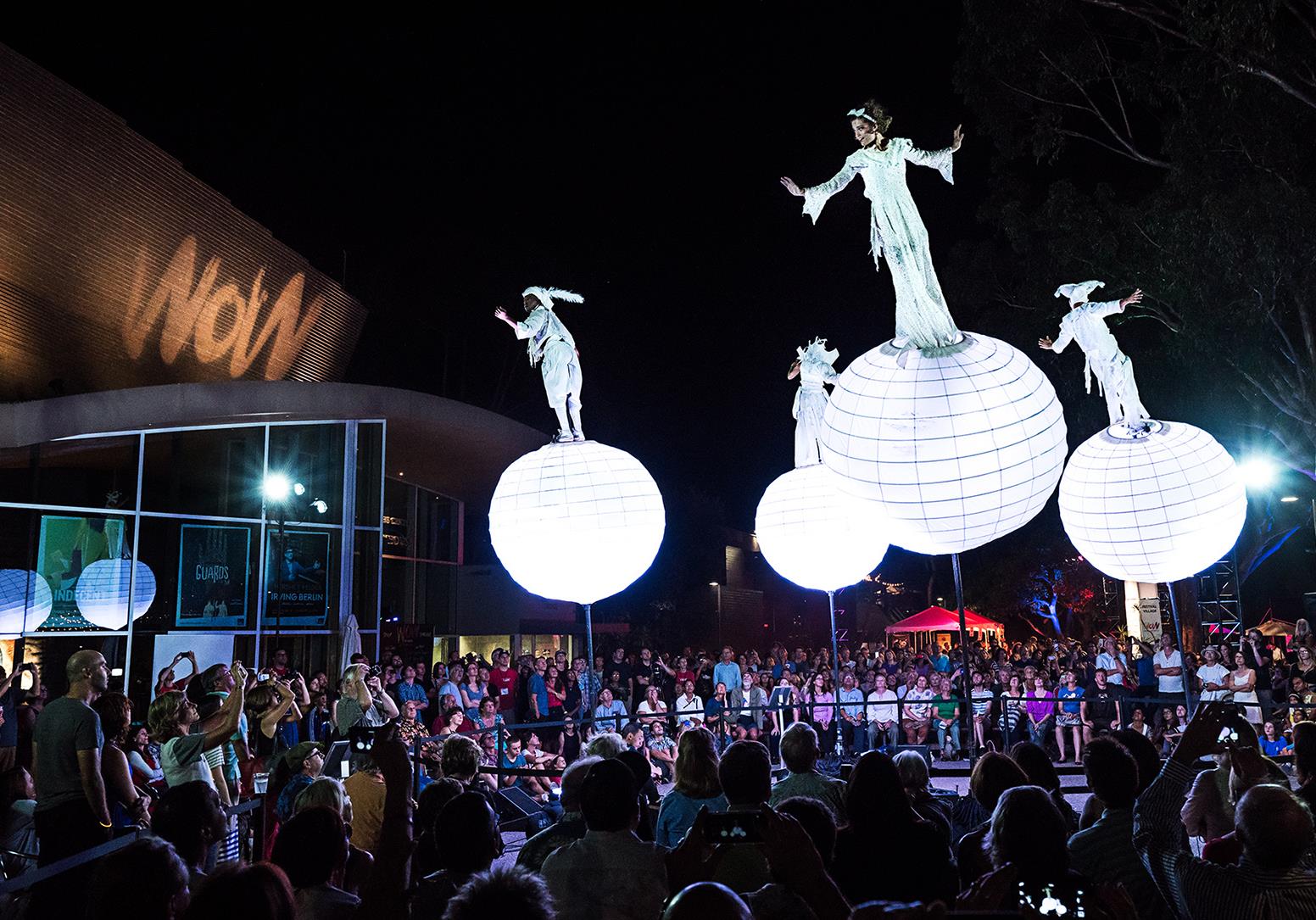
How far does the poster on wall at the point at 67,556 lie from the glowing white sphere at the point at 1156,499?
12.7 metres

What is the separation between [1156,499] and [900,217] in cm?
297

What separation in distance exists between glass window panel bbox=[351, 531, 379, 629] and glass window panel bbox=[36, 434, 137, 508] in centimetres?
380

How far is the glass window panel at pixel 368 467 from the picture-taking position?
17203 mm

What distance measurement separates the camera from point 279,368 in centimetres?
2041

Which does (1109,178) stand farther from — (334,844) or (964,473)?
(334,844)

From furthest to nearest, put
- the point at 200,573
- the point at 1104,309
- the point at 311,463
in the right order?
the point at 311,463
the point at 200,573
the point at 1104,309

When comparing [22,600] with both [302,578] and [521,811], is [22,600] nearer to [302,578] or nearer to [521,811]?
[302,578]

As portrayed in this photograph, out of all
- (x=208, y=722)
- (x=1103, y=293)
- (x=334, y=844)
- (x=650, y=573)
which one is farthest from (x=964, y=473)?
(x=650, y=573)

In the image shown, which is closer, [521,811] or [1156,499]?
[1156,499]

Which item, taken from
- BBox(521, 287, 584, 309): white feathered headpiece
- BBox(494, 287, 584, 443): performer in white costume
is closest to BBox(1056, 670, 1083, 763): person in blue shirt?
BBox(494, 287, 584, 443): performer in white costume

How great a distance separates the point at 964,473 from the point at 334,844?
367cm

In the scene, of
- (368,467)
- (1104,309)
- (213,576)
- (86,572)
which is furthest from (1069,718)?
(86,572)

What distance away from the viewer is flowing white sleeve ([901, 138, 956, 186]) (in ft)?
18.9

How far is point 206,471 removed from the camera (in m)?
15.9
